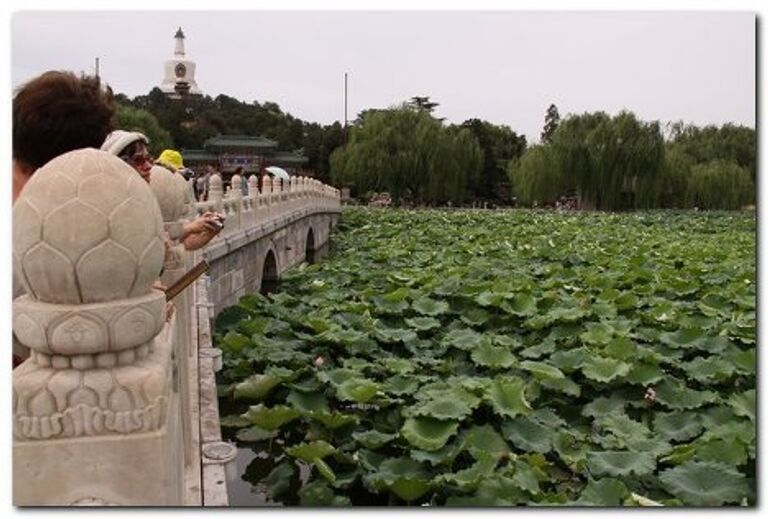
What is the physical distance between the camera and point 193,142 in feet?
111

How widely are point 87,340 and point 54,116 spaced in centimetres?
76

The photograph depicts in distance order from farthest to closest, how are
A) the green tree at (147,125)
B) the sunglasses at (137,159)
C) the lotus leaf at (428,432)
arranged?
the green tree at (147,125) < the lotus leaf at (428,432) < the sunglasses at (137,159)

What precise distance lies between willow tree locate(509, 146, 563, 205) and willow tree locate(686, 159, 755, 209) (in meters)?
4.78

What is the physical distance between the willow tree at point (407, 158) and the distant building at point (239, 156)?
7176mm

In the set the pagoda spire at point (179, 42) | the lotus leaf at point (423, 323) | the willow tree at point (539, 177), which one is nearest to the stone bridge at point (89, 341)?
the pagoda spire at point (179, 42)

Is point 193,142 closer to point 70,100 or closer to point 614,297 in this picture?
point 614,297

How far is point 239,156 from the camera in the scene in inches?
1277

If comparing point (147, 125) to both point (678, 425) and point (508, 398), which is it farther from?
point (678, 425)

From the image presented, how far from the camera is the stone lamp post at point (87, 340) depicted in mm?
1245

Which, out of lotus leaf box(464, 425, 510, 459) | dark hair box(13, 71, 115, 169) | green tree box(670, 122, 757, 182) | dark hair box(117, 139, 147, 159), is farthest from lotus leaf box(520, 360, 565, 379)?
green tree box(670, 122, 757, 182)

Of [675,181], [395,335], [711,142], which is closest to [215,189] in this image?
[395,335]

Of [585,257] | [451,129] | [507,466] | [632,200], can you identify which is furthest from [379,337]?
[451,129]

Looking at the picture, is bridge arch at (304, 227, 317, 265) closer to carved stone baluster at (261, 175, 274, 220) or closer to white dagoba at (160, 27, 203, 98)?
carved stone baluster at (261, 175, 274, 220)

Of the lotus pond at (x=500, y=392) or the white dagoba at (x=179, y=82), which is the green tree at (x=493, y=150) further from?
the lotus pond at (x=500, y=392)
